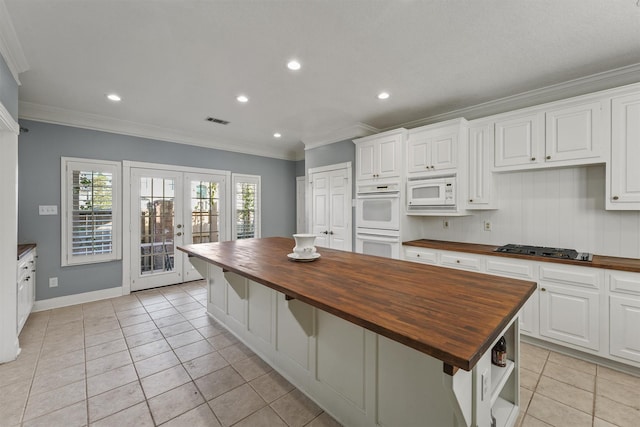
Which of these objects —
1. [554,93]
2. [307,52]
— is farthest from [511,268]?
[307,52]

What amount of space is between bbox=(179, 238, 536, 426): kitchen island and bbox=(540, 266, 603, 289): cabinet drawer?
133 centimetres

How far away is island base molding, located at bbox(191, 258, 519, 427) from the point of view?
3.74 feet

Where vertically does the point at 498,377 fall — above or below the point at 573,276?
below

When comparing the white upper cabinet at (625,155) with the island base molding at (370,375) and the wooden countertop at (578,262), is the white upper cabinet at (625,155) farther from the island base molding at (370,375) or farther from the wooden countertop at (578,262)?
the island base molding at (370,375)

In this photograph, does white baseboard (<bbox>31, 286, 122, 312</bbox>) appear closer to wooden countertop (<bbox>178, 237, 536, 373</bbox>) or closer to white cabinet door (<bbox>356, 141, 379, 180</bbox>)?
wooden countertop (<bbox>178, 237, 536, 373</bbox>)

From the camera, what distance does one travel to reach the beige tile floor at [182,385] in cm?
172

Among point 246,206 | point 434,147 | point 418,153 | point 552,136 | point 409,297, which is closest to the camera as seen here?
point 409,297

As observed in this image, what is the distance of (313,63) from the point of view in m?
2.38

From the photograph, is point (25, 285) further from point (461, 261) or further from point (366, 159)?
point (461, 261)

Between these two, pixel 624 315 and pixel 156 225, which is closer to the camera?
pixel 624 315

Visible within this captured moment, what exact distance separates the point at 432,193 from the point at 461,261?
0.87 meters

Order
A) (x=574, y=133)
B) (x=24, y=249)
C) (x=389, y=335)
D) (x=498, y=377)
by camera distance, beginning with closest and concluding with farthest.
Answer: (x=389, y=335)
(x=498, y=377)
(x=574, y=133)
(x=24, y=249)

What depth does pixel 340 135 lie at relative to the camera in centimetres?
432

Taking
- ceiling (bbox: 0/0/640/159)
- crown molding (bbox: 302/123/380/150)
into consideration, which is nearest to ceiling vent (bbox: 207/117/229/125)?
ceiling (bbox: 0/0/640/159)
